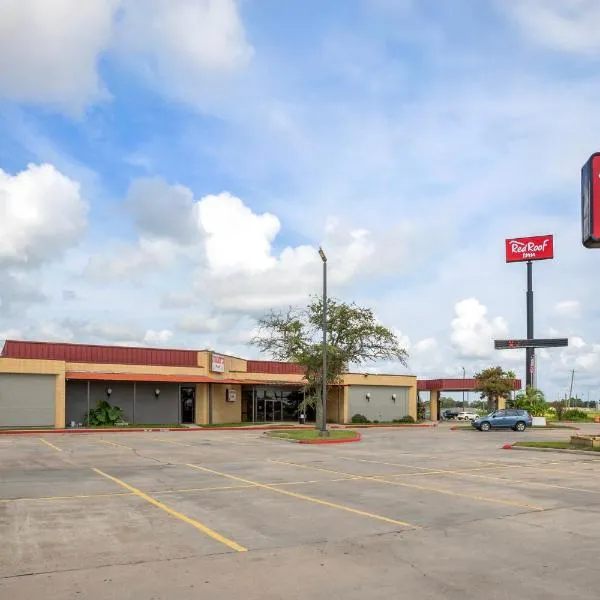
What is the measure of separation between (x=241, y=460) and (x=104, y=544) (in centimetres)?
1234

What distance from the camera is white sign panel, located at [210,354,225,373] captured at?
45.8 metres

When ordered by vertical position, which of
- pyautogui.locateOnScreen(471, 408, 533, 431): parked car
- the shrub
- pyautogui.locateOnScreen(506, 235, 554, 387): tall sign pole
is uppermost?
pyautogui.locateOnScreen(506, 235, 554, 387): tall sign pole

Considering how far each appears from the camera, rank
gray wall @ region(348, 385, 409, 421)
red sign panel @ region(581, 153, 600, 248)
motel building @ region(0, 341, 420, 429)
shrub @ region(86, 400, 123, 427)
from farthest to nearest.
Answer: gray wall @ region(348, 385, 409, 421), shrub @ region(86, 400, 123, 427), motel building @ region(0, 341, 420, 429), red sign panel @ region(581, 153, 600, 248)

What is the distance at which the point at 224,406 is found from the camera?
1918 inches

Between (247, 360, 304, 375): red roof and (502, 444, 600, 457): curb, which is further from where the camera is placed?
(247, 360, 304, 375): red roof

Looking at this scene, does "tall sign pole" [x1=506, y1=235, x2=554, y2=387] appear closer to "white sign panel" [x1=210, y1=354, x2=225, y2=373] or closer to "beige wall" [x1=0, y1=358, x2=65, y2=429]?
"white sign panel" [x1=210, y1=354, x2=225, y2=373]

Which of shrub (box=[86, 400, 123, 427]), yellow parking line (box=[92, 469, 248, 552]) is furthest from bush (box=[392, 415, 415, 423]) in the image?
yellow parking line (box=[92, 469, 248, 552])

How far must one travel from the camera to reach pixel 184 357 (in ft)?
150

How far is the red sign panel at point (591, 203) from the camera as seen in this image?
1202 cm

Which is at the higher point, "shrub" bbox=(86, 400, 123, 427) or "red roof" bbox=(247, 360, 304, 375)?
"red roof" bbox=(247, 360, 304, 375)

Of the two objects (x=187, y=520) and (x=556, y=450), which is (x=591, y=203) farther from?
(x=556, y=450)

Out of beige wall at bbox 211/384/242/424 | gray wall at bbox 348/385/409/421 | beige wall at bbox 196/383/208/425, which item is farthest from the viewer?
gray wall at bbox 348/385/409/421

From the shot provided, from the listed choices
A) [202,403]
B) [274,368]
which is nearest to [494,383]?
[274,368]

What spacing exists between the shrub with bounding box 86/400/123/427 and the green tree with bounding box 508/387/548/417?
107 feet
